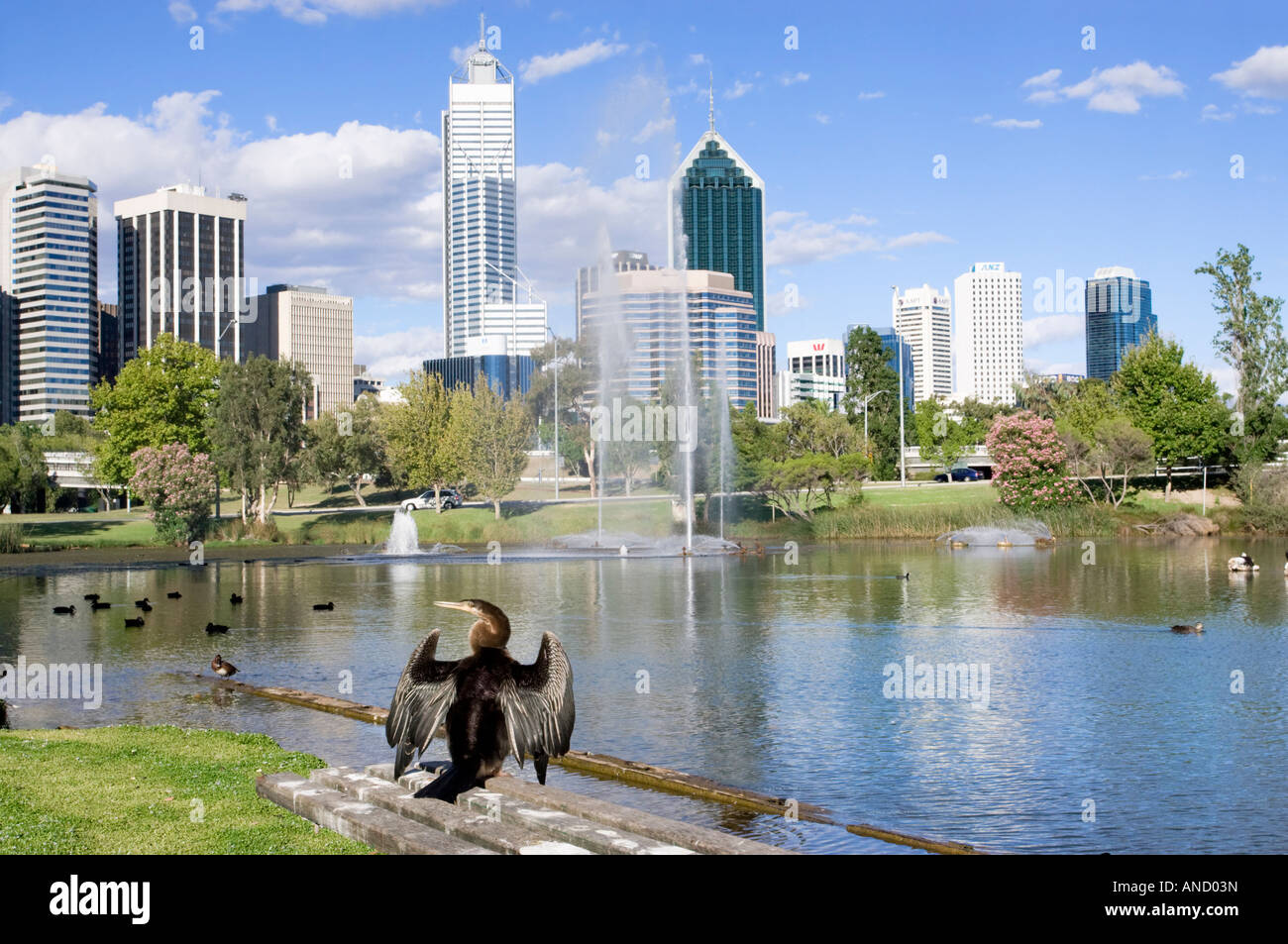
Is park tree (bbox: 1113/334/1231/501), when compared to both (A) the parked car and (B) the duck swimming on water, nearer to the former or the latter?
(A) the parked car

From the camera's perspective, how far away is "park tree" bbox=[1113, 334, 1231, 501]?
86750mm

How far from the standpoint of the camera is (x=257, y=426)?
78500mm

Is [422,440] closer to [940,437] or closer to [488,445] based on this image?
[488,445]

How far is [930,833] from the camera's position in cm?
1312

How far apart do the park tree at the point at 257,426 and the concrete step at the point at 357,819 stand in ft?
224

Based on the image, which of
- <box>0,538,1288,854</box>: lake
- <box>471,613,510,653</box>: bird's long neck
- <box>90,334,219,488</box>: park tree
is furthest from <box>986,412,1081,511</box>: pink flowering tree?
<box>471,613,510,653</box>: bird's long neck

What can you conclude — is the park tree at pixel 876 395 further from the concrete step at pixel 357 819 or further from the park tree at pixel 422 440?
the concrete step at pixel 357 819

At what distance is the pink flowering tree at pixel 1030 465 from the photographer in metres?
76.4

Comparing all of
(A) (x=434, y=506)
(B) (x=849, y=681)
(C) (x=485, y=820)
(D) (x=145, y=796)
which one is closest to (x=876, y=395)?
(A) (x=434, y=506)

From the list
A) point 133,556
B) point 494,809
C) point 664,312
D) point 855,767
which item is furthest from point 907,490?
point 494,809

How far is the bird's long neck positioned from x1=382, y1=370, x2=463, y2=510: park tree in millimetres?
75614

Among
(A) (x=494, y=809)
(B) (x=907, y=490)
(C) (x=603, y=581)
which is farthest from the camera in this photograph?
(B) (x=907, y=490)

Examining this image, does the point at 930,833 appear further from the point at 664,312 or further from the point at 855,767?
the point at 664,312

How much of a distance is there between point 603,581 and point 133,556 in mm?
34567
